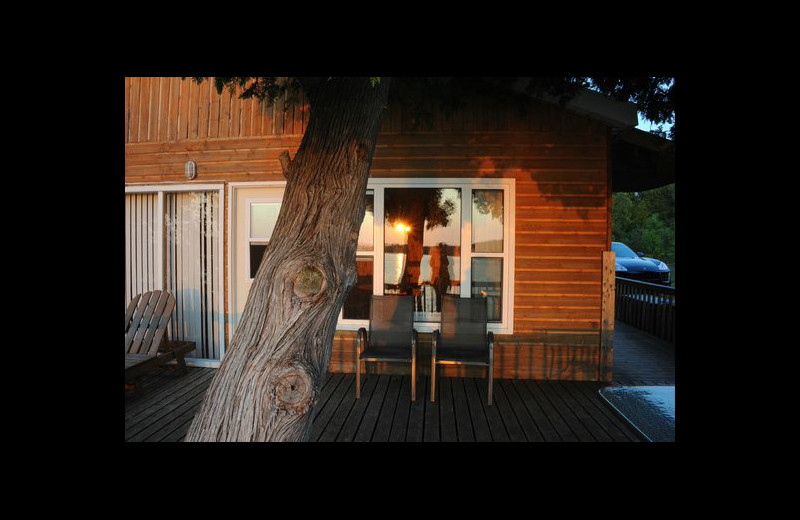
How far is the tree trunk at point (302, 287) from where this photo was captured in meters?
1.50

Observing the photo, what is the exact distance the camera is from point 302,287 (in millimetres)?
1594

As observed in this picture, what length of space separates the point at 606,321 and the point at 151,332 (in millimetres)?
5130

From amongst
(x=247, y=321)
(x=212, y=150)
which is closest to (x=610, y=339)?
(x=247, y=321)

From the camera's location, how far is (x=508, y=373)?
4023 mm

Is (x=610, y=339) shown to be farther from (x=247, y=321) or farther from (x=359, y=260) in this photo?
(x=247, y=321)

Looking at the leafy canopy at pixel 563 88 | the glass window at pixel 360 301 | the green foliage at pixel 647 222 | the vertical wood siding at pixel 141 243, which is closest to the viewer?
the leafy canopy at pixel 563 88

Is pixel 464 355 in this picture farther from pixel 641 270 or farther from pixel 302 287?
pixel 641 270

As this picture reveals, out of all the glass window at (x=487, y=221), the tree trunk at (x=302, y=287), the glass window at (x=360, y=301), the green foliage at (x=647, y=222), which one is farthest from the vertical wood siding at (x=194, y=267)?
the green foliage at (x=647, y=222)

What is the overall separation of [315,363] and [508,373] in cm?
305

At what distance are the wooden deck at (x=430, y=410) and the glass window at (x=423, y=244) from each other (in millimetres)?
1004

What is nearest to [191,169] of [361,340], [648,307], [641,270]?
[361,340]

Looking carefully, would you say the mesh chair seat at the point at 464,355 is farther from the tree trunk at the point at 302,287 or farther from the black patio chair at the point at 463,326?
the tree trunk at the point at 302,287

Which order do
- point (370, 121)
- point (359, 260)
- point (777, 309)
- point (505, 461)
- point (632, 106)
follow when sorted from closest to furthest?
point (777, 309), point (505, 461), point (370, 121), point (632, 106), point (359, 260)

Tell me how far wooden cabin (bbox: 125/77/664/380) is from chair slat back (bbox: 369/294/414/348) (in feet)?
0.84
